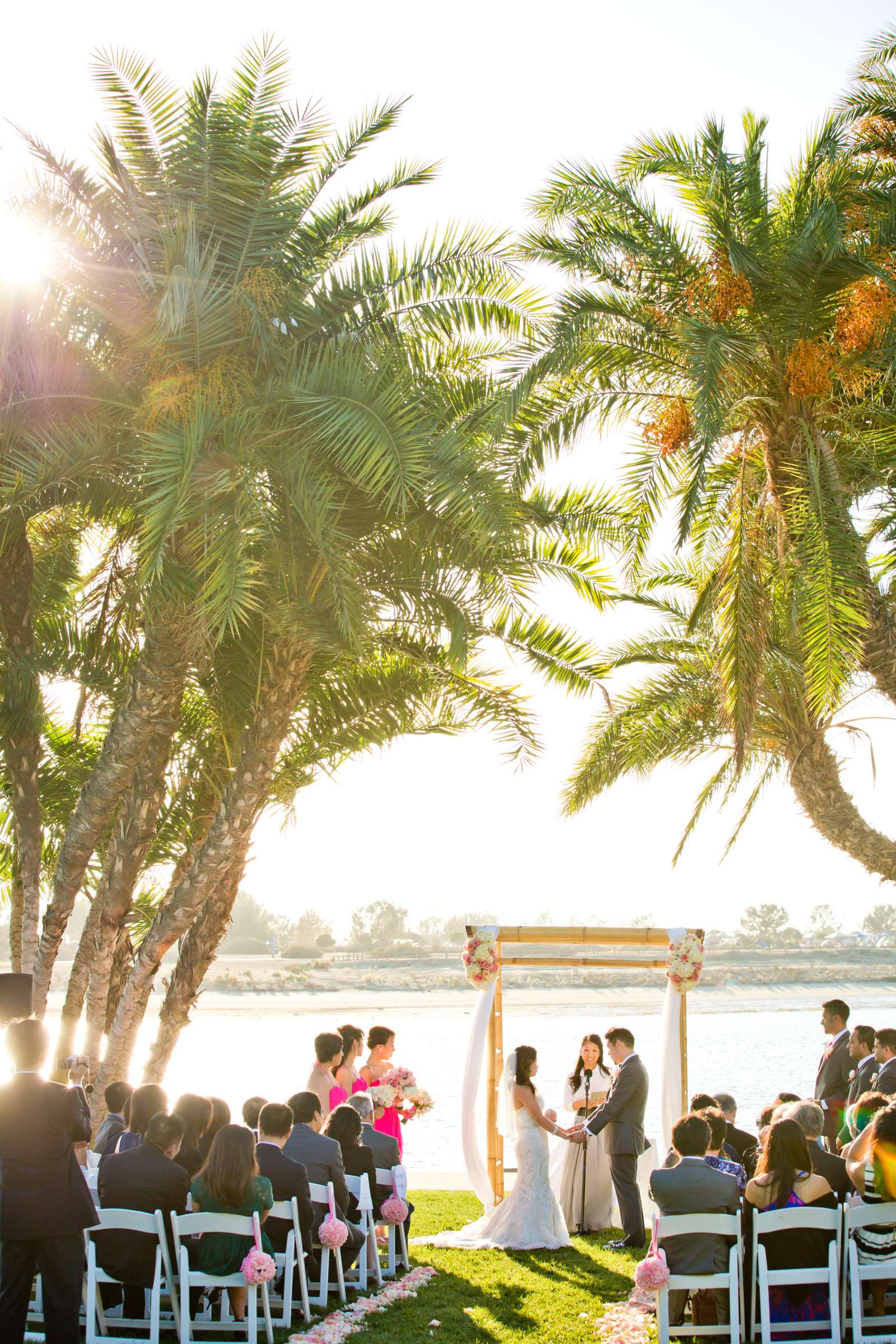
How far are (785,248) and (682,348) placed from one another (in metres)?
1.27

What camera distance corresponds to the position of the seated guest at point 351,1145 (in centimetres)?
827

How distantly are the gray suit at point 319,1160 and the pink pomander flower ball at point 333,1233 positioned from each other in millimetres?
261

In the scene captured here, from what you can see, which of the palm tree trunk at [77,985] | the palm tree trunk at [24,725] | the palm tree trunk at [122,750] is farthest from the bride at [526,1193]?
the palm tree trunk at [24,725]

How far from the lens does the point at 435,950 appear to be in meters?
86.8

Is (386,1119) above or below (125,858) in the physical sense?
below

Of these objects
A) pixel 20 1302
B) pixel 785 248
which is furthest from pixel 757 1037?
pixel 20 1302

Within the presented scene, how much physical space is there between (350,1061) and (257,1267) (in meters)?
3.16

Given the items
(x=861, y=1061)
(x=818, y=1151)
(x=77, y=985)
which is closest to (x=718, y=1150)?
(x=818, y=1151)

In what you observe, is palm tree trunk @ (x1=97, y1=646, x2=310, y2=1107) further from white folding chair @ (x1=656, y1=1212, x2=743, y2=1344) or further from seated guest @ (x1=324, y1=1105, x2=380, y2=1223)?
white folding chair @ (x1=656, y1=1212, x2=743, y2=1344)

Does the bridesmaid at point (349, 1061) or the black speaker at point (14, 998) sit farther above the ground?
the black speaker at point (14, 998)

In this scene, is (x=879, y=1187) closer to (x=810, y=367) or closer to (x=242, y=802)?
(x=242, y=802)

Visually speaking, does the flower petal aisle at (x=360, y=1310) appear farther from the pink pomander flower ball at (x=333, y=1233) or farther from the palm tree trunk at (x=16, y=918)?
the palm tree trunk at (x=16, y=918)

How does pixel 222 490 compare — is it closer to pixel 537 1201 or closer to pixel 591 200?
pixel 591 200

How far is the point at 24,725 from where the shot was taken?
1212cm
